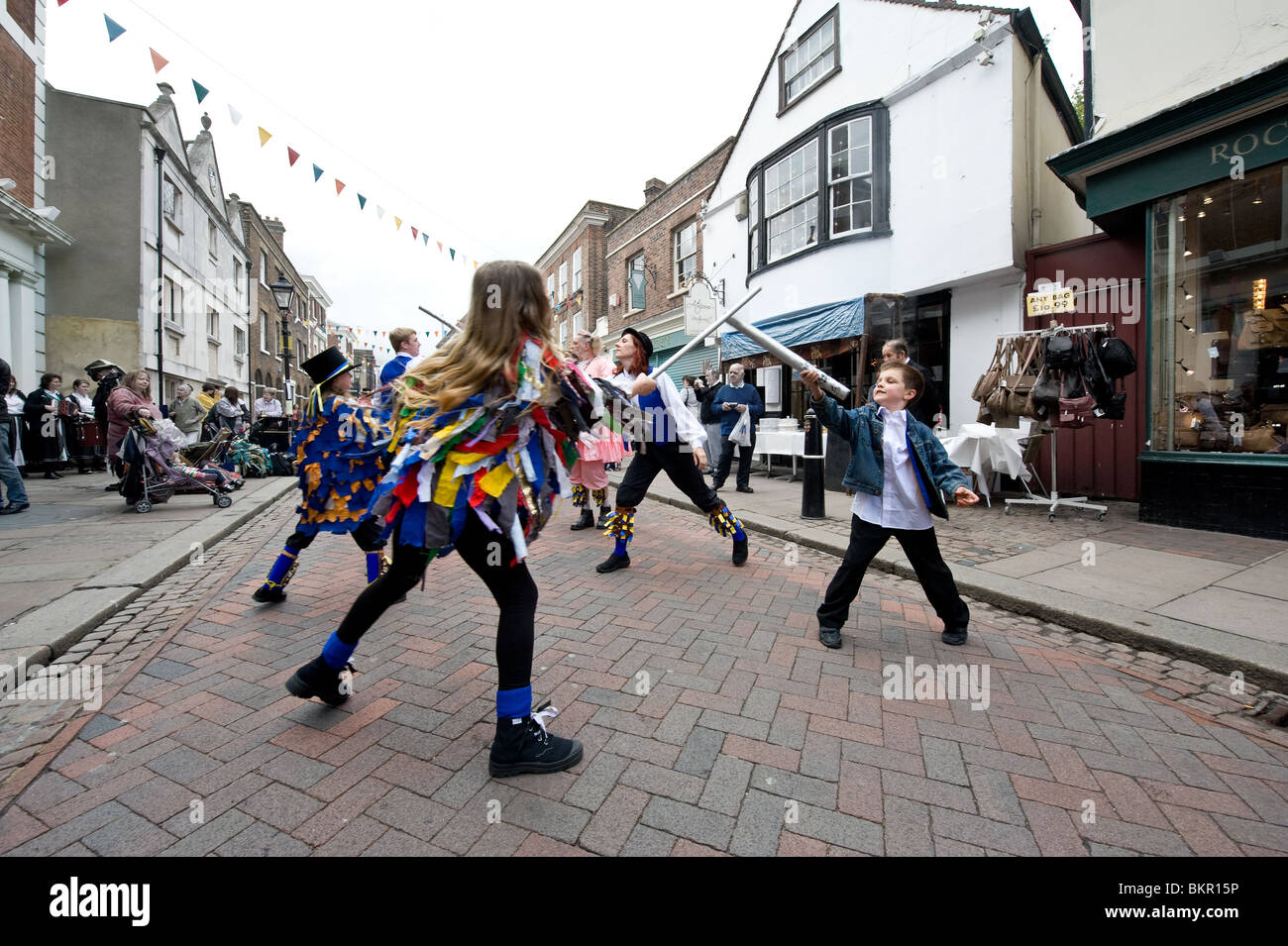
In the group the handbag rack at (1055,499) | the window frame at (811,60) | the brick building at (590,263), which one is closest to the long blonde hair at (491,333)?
the handbag rack at (1055,499)

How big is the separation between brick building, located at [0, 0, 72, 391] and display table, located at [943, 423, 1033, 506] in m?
16.9

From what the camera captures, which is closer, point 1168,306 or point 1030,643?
point 1030,643

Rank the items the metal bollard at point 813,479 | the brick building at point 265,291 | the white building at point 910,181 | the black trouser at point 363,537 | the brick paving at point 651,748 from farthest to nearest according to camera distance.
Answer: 1. the brick building at point 265,291
2. the white building at point 910,181
3. the metal bollard at point 813,479
4. the black trouser at point 363,537
5. the brick paving at point 651,748

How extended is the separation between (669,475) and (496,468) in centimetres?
290

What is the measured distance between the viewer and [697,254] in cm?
1566

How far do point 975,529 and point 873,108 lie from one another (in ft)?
25.0

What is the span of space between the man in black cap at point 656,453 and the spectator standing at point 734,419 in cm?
361

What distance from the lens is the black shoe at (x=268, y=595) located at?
3.81 meters

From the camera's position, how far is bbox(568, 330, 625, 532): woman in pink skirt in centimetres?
286

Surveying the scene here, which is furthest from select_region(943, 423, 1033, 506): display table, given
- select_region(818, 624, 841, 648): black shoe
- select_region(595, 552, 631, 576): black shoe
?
select_region(818, 624, 841, 648): black shoe

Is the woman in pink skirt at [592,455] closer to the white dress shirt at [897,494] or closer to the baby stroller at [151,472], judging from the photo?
the white dress shirt at [897,494]

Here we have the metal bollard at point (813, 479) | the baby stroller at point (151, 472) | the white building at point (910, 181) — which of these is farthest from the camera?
the white building at point (910, 181)
